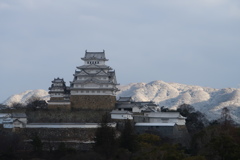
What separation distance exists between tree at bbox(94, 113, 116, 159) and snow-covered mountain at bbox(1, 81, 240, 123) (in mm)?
60625

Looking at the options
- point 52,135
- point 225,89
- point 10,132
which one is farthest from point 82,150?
point 225,89

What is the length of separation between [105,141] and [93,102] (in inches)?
473

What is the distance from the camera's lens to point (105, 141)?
43469 mm

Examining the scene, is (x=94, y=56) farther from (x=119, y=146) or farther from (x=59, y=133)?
(x=119, y=146)

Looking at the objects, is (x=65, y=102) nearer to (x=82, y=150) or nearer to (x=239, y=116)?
(x=82, y=150)

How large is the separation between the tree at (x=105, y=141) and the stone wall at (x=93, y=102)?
985 centimetres

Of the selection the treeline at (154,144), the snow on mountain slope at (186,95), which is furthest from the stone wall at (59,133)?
the snow on mountain slope at (186,95)

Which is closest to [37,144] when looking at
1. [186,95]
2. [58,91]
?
[58,91]

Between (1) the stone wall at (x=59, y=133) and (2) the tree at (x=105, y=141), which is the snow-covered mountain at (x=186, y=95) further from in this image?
(2) the tree at (x=105, y=141)

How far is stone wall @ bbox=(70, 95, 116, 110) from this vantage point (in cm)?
5488

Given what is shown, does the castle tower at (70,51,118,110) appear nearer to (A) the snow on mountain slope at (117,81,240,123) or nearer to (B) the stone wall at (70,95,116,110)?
(B) the stone wall at (70,95,116,110)

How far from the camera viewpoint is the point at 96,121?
52.1 m

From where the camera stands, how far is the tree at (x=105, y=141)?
42.7m

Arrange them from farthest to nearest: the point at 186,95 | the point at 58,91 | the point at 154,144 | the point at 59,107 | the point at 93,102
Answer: the point at 186,95, the point at 58,91, the point at 59,107, the point at 93,102, the point at 154,144
